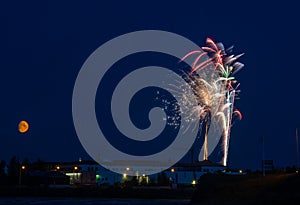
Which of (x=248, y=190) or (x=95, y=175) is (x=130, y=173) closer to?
(x=95, y=175)

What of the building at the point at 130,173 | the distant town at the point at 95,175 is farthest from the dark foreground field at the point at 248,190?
the building at the point at 130,173

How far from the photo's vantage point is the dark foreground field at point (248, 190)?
32.9 m

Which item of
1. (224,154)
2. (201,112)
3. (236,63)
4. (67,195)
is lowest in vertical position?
(67,195)

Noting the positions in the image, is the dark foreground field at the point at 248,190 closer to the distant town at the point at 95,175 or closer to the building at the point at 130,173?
the distant town at the point at 95,175

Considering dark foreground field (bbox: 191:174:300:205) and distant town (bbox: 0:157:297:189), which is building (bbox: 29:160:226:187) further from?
dark foreground field (bbox: 191:174:300:205)

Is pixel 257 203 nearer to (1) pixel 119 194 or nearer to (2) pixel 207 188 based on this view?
(2) pixel 207 188

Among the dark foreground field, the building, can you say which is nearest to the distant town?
the building

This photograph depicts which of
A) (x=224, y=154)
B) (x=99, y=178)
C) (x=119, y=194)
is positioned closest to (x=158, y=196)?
(x=119, y=194)

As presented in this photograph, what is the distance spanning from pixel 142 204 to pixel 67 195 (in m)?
21.7

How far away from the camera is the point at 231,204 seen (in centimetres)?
3609

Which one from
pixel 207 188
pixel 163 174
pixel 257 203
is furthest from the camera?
pixel 163 174

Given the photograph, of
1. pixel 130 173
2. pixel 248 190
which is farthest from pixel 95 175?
pixel 248 190

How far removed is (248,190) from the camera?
38.0m

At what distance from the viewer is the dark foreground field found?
3294cm
